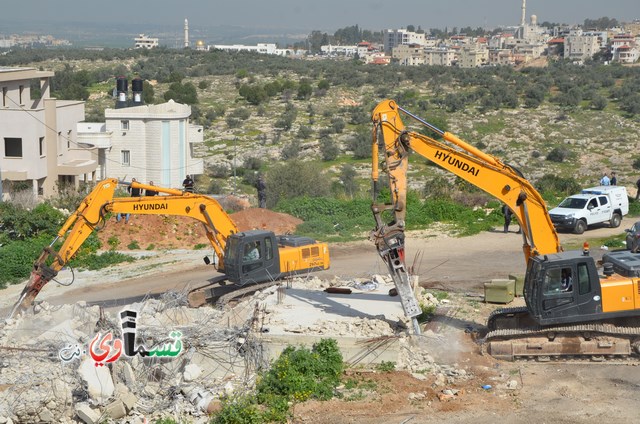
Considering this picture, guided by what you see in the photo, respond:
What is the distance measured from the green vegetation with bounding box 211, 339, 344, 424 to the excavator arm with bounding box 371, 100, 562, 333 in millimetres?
2580

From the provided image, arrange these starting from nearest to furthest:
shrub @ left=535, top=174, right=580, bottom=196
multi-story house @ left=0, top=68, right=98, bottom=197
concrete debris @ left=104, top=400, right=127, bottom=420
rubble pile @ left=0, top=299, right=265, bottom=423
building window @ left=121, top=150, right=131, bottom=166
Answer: concrete debris @ left=104, top=400, right=127, bottom=420, rubble pile @ left=0, top=299, right=265, bottom=423, shrub @ left=535, top=174, right=580, bottom=196, multi-story house @ left=0, top=68, right=98, bottom=197, building window @ left=121, top=150, right=131, bottom=166

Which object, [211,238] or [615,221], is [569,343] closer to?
[211,238]

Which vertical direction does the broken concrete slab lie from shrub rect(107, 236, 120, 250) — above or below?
above

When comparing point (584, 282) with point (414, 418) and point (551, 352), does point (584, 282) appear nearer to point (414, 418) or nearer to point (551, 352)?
point (551, 352)

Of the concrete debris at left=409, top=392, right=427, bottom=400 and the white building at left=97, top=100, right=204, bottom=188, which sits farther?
the white building at left=97, top=100, right=204, bottom=188

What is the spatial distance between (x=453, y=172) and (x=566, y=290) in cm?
367

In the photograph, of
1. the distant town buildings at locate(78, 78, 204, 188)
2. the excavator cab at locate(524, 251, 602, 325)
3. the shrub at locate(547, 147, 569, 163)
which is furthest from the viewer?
the shrub at locate(547, 147, 569, 163)

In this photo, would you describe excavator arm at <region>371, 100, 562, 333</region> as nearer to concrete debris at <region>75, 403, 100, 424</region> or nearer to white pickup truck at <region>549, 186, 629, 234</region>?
concrete debris at <region>75, 403, 100, 424</region>

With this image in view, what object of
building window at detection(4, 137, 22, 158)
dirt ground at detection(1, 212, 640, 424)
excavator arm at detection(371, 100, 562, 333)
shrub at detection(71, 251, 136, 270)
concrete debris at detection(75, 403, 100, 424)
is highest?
excavator arm at detection(371, 100, 562, 333)

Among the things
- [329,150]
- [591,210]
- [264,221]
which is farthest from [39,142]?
[591,210]

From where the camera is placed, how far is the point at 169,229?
1427 inches

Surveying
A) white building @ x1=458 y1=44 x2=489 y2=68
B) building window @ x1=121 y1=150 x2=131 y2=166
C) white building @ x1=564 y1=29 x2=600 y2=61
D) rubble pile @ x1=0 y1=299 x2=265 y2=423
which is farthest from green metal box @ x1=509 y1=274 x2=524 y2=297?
white building @ x1=564 y1=29 x2=600 y2=61

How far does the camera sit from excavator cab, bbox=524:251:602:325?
2075cm

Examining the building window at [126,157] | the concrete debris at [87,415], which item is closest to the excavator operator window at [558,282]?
the concrete debris at [87,415]
